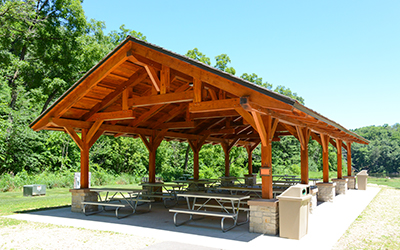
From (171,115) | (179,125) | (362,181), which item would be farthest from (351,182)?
(171,115)

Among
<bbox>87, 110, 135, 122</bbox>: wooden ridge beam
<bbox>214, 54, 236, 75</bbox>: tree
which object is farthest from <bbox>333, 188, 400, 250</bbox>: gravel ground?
<bbox>214, 54, 236, 75</bbox>: tree

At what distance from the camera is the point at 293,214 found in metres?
5.71

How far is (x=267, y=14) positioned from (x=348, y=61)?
26.5m

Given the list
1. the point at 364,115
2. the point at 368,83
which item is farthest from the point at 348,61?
the point at 364,115

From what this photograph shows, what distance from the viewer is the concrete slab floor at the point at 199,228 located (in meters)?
5.25

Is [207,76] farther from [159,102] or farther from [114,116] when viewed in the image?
[114,116]

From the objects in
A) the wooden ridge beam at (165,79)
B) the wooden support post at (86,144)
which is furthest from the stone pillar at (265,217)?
the wooden support post at (86,144)

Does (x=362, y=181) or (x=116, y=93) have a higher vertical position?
(x=116, y=93)

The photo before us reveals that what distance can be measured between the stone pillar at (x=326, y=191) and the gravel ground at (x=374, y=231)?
1630 mm

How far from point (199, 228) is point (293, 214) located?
200 centimetres

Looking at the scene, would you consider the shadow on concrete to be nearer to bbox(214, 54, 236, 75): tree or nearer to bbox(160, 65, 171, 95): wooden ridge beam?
bbox(160, 65, 171, 95): wooden ridge beam

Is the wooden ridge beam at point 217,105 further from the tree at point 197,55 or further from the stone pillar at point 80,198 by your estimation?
the tree at point 197,55

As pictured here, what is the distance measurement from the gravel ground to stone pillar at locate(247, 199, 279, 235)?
1.17 metres

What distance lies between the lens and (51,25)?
1992 centimetres
